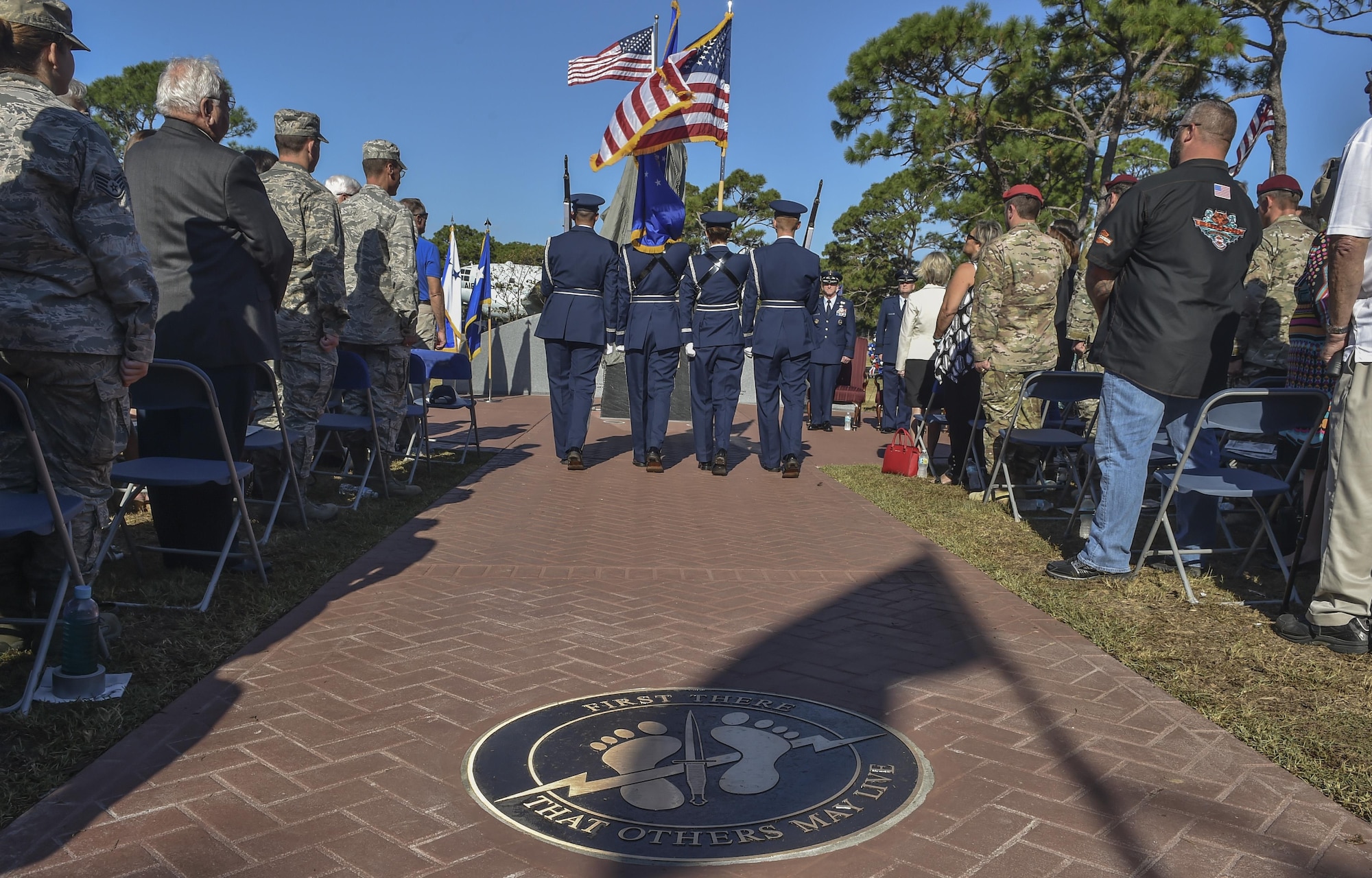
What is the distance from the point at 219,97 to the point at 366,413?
3046 millimetres

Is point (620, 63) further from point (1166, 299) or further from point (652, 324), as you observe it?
point (1166, 299)

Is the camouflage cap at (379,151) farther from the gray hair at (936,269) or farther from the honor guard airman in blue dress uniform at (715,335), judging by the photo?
the gray hair at (936,269)

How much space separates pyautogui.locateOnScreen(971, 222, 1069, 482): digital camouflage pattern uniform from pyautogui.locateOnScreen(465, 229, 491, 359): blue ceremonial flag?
956 cm

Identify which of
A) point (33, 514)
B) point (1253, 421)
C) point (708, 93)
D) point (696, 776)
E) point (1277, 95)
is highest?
point (1277, 95)

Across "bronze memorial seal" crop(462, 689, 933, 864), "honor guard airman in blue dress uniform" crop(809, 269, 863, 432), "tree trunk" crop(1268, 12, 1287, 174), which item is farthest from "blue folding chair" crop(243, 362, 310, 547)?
"tree trunk" crop(1268, 12, 1287, 174)

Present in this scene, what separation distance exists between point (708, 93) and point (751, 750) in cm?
1004

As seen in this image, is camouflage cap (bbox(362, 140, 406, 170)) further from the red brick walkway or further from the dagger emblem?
the dagger emblem

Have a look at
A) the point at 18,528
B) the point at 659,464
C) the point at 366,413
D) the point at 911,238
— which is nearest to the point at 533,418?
the point at 659,464

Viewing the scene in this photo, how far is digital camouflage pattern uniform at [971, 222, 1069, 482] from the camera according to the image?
7.12 m

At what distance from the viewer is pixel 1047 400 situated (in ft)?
22.3

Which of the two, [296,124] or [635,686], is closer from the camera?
[635,686]

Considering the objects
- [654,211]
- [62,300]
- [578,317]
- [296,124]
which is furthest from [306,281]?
[654,211]

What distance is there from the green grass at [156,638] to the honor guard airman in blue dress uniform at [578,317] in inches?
118

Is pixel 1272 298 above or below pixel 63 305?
above
